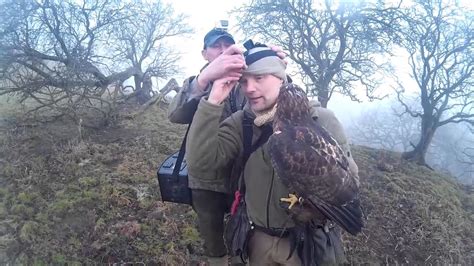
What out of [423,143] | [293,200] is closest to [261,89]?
[293,200]

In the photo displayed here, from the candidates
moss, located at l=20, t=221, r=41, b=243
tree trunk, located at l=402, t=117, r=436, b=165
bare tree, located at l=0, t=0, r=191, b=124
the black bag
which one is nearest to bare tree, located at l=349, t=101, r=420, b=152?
tree trunk, located at l=402, t=117, r=436, b=165

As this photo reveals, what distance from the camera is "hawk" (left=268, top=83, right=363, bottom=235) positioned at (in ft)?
6.27

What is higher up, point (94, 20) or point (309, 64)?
point (94, 20)

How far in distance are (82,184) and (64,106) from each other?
311 cm

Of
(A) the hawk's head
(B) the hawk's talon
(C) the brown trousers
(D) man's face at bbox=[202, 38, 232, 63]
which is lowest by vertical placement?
(C) the brown trousers

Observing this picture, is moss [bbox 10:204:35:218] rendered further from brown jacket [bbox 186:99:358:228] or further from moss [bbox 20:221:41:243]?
brown jacket [bbox 186:99:358:228]

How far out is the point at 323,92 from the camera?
8.77m

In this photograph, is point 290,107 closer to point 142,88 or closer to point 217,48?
point 217,48

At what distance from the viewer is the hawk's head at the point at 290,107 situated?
1.98m

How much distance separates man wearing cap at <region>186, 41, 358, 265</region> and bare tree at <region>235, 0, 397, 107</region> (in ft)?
22.2

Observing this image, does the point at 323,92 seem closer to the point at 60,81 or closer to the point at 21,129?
the point at 60,81

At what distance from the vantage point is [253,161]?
211 cm

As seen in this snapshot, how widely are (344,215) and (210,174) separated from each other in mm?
809

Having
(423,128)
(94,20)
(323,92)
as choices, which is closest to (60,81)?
(94,20)
